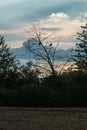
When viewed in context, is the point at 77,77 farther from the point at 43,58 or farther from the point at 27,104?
the point at 43,58
